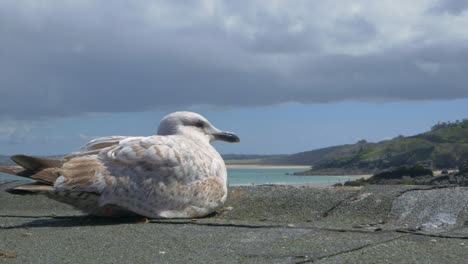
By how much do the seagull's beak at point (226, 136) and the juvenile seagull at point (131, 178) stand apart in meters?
1.32

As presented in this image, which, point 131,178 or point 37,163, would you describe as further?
point 37,163

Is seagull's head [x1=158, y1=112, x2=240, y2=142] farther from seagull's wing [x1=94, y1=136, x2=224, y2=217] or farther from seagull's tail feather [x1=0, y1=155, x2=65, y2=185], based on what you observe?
seagull's tail feather [x1=0, y1=155, x2=65, y2=185]

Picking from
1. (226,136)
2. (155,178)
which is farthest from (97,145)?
(226,136)

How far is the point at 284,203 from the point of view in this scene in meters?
9.72

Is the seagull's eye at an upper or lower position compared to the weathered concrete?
upper

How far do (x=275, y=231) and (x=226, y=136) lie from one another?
3482 mm

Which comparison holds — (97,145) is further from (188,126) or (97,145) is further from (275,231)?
(275,231)

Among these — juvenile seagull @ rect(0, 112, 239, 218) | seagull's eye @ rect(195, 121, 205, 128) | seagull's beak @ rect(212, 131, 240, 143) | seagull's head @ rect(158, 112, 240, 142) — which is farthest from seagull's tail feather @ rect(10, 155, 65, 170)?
seagull's beak @ rect(212, 131, 240, 143)

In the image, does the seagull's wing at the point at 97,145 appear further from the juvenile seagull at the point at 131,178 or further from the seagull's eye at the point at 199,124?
the seagull's eye at the point at 199,124

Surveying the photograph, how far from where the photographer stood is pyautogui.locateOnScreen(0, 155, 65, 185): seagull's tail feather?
28.4 ft

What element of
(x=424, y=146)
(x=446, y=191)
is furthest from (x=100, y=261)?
(x=424, y=146)

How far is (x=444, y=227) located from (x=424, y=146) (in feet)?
286

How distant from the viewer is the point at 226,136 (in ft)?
35.6

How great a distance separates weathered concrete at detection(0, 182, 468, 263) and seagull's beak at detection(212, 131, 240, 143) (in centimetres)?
77
